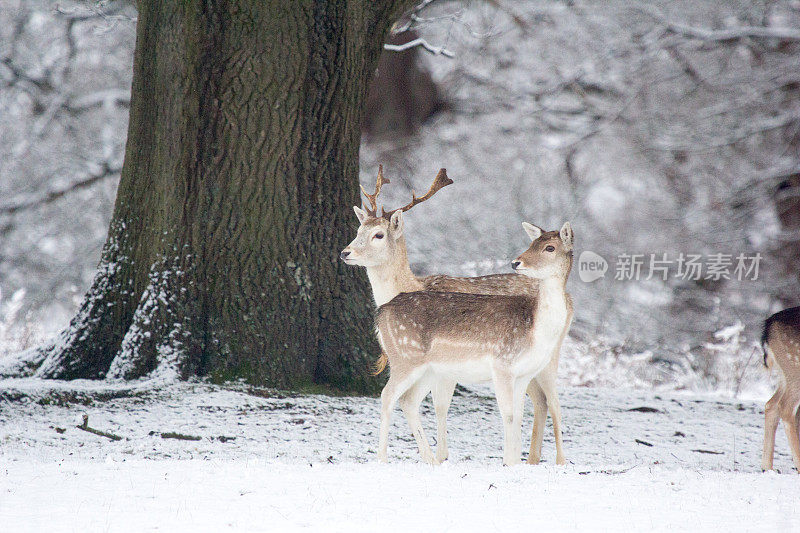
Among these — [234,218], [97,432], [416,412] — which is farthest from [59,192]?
[416,412]

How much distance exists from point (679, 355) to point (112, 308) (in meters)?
8.69

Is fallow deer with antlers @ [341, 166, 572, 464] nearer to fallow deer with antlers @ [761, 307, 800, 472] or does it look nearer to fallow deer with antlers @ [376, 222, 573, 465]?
fallow deer with antlers @ [376, 222, 573, 465]

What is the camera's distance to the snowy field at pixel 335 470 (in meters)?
4.09

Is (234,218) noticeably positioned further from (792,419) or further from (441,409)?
(792,419)

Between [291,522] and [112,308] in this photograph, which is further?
[112,308]

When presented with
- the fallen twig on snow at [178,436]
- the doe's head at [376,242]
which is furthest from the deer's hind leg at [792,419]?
the fallen twig on snow at [178,436]

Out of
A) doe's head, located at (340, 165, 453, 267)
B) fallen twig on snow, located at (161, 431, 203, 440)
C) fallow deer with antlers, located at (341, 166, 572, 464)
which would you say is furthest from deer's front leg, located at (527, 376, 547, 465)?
fallen twig on snow, located at (161, 431, 203, 440)

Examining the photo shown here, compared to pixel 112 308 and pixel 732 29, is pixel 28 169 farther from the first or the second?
pixel 732 29

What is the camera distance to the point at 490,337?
5570mm

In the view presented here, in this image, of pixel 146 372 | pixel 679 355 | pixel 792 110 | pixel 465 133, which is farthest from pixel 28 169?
pixel 792 110

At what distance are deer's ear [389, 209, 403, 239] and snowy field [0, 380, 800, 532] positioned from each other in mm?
1385

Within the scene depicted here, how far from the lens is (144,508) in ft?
13.8

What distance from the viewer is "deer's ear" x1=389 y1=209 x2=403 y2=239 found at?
663 cm

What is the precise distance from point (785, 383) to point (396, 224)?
2.89m
